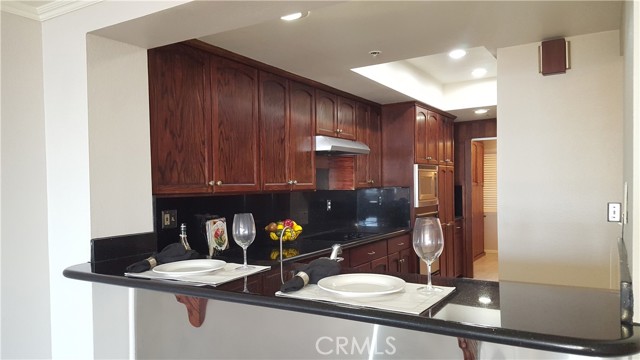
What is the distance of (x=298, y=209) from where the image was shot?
11.8 ft

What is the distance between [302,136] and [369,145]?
3.66 feet

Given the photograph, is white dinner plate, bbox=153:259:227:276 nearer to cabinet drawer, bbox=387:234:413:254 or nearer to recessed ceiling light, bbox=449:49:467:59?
cabinet drawer, bbox=387:234:413:254

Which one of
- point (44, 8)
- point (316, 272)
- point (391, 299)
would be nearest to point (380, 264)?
point (316, 272)

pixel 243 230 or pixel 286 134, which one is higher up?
pixel 286 134

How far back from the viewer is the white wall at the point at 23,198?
185 cm

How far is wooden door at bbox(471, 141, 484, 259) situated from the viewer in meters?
7.06

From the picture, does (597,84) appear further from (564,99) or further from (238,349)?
(238,349)

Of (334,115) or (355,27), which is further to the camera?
(334,115)

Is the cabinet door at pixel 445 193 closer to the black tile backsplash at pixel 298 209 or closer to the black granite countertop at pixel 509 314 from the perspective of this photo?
the black tile backsplash at pixel 298 209

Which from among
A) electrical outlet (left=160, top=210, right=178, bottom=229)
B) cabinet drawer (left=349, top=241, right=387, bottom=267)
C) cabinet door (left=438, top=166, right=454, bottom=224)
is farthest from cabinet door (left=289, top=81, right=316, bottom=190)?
cabinet door (left=438, top=166, right=454, bottom=224)

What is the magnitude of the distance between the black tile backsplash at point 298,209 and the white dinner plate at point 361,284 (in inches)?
46.3

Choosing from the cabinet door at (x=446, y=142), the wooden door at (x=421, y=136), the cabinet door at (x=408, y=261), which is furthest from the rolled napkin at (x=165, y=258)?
the cabinet door at (x=446, y=142)

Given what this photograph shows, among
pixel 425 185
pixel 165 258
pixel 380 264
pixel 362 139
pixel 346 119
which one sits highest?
pixel 346 119

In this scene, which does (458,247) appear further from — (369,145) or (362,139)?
(362,139)
